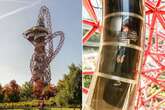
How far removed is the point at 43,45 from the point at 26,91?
0.22m

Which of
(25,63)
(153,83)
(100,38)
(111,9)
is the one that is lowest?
(153,83)

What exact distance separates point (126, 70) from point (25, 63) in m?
0.44

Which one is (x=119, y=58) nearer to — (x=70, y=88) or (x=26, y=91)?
(x=70, y=88)

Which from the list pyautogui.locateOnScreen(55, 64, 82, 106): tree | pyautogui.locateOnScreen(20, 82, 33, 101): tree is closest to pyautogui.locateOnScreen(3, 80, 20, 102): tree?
pyautogui.locateOnScreen(20, 82, 33, 101): tree

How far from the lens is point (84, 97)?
158 cm

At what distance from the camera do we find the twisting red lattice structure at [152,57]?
5.36 ft

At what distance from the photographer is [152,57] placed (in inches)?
65.2

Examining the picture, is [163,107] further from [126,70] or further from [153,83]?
[126,70]

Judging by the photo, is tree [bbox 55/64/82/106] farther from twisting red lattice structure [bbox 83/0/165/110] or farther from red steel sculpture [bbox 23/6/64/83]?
twisting red lattice structure [bbox 83/0/165/110]

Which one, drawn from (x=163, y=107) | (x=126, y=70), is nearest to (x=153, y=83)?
(x=163, y=107)

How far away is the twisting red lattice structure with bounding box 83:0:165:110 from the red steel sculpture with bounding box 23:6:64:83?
0.56 ft

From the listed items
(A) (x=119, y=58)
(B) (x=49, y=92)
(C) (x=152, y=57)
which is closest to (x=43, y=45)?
(B) (x=49, y=92)

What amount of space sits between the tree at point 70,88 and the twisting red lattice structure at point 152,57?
214 millimetres

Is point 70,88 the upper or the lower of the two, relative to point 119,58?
lower
